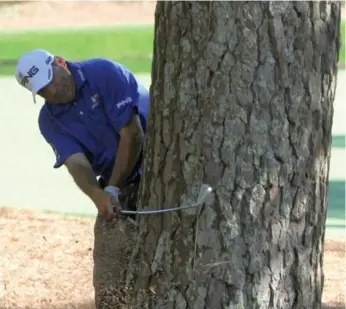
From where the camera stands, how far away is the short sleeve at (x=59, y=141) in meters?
5.16

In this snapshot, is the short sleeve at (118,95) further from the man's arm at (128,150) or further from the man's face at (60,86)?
the man's face at (60,86)

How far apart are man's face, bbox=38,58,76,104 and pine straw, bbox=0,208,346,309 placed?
1.67 meters

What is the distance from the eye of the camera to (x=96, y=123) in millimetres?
5180

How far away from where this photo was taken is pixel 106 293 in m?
5.04

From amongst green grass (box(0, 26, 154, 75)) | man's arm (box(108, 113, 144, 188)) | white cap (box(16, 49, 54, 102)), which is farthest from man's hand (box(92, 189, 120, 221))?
green grass (box(0, 26, 154, 75))

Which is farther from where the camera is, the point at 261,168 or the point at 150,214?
the point at 150,214

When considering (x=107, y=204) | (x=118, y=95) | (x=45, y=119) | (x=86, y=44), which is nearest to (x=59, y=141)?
(x=45, y=119)

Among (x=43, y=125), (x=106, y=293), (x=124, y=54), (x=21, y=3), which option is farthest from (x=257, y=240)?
(x=21, y=3)

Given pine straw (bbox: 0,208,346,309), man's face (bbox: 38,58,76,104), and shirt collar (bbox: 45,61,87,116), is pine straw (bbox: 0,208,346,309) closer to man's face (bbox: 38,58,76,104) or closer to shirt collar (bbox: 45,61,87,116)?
shirt collar (bbox: 45,61,87,116)

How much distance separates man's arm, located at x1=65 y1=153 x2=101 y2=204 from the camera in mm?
5035

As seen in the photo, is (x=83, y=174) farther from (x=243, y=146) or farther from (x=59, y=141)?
(x=243, y=146)

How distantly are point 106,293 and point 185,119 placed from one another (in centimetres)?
135

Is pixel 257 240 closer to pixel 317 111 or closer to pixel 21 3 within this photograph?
pixel 317 111

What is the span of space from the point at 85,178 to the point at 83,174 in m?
0.03
